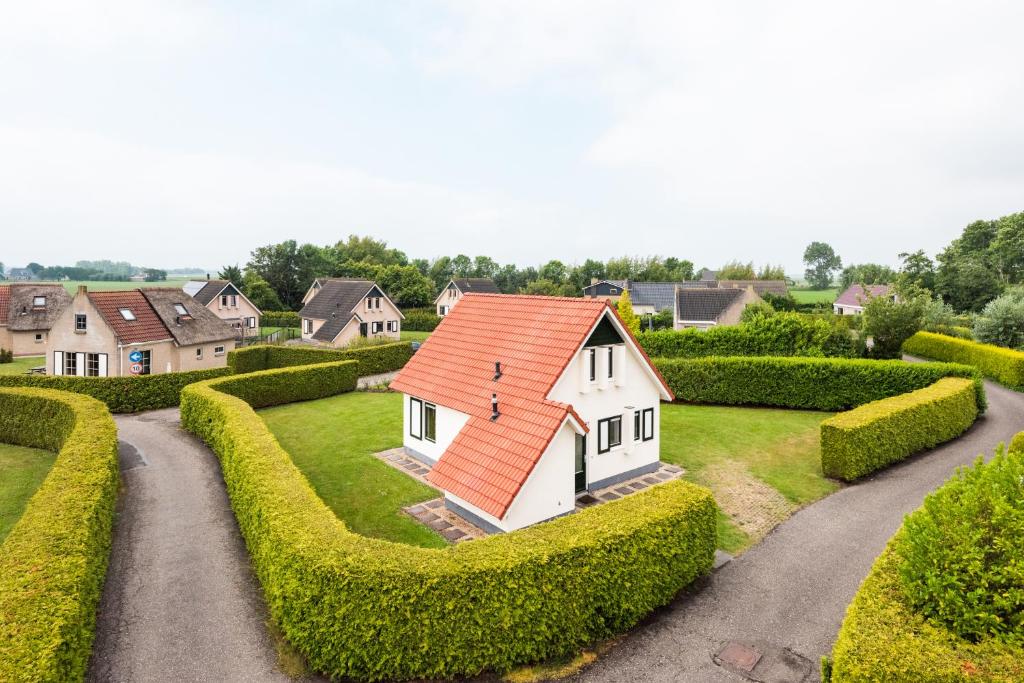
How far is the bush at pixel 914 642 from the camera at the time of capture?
7.98 meters

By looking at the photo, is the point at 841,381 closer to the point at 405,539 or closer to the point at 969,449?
the point at 969,449

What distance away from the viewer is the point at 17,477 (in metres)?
20.2

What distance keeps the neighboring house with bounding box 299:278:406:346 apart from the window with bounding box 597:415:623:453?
42009 millimetres

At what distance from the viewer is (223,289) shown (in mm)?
62656

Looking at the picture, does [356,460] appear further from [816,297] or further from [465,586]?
[816,297]

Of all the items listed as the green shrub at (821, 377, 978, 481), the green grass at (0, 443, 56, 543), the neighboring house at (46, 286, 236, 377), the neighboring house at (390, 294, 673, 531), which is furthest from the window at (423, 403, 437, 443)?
the neighboring house at (46, 286, 236, 377)

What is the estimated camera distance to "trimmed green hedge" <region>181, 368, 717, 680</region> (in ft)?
33.2

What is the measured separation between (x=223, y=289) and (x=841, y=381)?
196 ft

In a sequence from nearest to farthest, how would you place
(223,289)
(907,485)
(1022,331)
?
(907,485)
(1022,331)
(223,289)

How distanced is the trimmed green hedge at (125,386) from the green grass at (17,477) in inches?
216

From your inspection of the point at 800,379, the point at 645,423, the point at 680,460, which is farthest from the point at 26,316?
the point at 800,379

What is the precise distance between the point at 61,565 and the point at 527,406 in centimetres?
1121

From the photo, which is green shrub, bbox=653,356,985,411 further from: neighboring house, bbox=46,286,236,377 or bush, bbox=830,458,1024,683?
neighboring house, bbox=46,286,236,377

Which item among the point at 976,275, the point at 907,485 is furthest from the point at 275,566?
the point at 976,275
